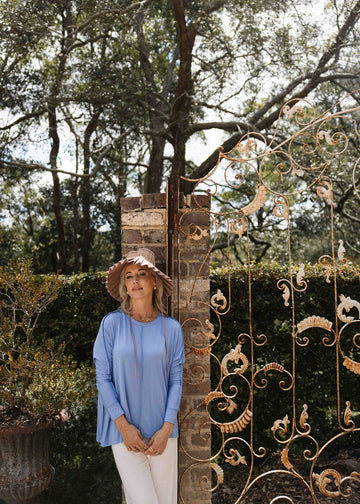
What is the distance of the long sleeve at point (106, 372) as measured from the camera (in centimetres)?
267

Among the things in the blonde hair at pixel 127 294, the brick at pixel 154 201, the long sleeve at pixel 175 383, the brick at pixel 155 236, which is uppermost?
the brick at pixel 154 201

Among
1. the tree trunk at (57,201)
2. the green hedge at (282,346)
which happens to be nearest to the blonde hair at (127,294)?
the green hedge at (282,346)

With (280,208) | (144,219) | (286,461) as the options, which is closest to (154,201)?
(144,219)

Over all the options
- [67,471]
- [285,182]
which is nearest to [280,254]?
[285,182]

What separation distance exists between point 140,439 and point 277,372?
2492 millimetres

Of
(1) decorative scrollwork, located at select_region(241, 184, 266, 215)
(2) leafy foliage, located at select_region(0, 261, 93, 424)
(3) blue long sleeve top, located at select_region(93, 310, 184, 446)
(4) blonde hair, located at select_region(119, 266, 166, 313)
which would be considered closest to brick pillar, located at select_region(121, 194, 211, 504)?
(1) decorative scrollwork, located at select_region(241, 184, 266, 215)

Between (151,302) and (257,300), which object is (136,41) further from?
(151,302)

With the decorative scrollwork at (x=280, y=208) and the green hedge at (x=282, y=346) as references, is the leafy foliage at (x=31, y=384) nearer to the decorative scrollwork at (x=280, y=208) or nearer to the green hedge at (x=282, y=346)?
the green hedge at (x=282, y=346)

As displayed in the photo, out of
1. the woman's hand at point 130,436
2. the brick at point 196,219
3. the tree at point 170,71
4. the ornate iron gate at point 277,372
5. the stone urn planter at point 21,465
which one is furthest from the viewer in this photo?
the tree at point 170,71

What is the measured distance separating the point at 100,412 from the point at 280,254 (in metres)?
9.83

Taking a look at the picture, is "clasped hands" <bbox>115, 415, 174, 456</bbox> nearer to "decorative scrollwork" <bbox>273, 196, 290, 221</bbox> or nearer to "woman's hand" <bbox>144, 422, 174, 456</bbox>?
"woman's hand" <bbox>144, 422, 174, 456</bbox>

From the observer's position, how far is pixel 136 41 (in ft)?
32.0

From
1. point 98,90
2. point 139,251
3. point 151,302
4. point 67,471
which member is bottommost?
point 67,471

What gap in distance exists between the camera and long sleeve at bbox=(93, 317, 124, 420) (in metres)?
2.67
